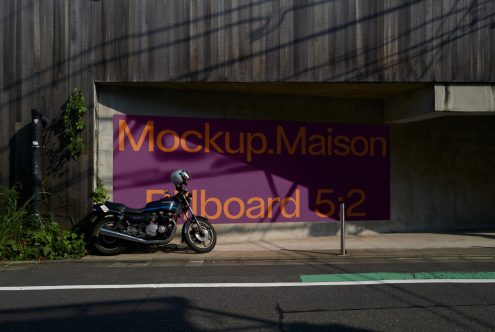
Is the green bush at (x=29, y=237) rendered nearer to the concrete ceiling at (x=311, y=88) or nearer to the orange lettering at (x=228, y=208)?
the concrete ceiling at (x=311, y=88)

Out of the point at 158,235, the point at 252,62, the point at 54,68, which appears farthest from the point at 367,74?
the point at 54,68

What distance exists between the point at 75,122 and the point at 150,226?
8.58ft

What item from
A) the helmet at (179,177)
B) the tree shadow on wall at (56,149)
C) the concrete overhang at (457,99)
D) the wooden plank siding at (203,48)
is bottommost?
the helmet at (179,177)

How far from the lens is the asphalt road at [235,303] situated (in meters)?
4.24

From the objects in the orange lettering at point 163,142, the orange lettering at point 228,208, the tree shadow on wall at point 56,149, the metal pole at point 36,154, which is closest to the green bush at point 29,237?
the metal pole at point 36,154

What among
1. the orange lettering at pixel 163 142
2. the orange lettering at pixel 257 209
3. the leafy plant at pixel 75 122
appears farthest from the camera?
the orange lettering at pixel 257 209

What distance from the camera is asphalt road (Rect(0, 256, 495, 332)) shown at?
424cm

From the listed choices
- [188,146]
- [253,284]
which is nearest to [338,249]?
[253,284]

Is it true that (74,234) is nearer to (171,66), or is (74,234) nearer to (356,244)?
(171,66)

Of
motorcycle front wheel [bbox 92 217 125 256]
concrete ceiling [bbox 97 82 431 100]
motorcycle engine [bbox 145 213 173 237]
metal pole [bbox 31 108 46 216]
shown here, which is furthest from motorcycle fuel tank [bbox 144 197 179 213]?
concrete ceiling [bbox 97 82 431 100]

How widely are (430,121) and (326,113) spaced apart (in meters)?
2.87

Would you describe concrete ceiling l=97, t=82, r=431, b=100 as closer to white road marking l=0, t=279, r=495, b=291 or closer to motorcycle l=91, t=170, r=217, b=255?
motorcycle l=91, t=170, r=217, b=255

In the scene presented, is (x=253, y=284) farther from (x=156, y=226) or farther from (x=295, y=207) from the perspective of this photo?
(x=295, y=207)

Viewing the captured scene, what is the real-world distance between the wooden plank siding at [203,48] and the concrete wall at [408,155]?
3.13ft
